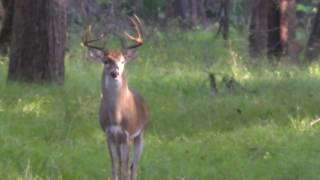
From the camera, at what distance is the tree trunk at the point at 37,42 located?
500 inches

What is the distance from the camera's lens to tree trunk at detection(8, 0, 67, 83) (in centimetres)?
1269

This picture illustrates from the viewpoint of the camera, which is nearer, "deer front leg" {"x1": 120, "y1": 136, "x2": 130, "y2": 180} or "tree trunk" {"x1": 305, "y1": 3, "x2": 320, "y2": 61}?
"deer front leg" {"x1": 120, "y1": 136, "x2": 130, "y2": 180}

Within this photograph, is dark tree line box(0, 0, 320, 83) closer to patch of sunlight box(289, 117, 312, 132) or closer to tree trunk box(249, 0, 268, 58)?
tree trunk box(249, 0, 268, 58)

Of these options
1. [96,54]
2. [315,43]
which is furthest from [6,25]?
[96,54]

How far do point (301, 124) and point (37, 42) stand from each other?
11.9 ft

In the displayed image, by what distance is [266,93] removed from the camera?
12578 mm

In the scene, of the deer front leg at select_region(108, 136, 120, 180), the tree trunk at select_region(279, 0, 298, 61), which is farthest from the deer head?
the tree trunk at select_region(279, 0, 298, 61)

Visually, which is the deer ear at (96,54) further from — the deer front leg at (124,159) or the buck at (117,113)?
the deer front leg at (124,159)

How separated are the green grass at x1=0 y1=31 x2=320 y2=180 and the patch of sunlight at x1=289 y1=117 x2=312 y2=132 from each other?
1 cm

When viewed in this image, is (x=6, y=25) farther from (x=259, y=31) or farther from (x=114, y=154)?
(x=114, y=154)

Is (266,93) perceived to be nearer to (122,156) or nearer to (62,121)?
(62,121)

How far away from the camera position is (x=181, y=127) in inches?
435

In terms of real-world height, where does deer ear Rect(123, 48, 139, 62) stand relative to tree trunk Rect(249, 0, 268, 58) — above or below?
above

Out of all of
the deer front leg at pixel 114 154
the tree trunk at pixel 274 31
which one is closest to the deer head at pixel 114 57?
the deer front leg at pixel 114 154
